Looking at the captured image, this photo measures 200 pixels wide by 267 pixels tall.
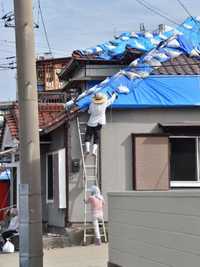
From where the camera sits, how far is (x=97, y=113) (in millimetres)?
18156

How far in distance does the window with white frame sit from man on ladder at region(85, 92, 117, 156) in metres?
2.25

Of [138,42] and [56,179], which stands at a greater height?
[138,42]

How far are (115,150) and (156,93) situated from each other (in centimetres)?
208

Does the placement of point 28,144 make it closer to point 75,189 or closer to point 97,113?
point 97,113

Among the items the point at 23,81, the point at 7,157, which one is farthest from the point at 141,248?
the point at 7,157

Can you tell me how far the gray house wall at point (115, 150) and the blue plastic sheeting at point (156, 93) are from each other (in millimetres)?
335

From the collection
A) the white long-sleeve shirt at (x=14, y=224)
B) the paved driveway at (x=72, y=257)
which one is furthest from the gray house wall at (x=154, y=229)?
the white long-sleeve shirt at (x=14, y=224)

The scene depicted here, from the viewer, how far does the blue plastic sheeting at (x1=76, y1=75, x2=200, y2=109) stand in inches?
738

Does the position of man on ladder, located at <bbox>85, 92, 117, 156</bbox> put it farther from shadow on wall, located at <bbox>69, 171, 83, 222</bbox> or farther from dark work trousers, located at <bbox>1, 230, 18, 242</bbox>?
dark work trousers, located at <bbox>1, 230, 18, 242</bbox>

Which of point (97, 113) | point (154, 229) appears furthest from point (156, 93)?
point (154, 229)

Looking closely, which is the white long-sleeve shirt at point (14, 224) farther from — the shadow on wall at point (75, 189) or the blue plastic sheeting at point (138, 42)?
the blue plastic sheeting at point (138, 42)

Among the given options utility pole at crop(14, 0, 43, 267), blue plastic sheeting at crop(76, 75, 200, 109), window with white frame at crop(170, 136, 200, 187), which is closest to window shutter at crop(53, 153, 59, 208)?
blue plastic sheeting at crop(76, 75, 200, 109)

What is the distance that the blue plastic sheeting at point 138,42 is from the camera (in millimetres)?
21578

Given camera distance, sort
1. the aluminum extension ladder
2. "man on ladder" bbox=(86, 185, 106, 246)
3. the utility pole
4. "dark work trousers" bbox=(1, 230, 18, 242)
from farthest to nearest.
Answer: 1. "dark work trousers" bbox=(1, 230, 18, 242)
2. the aluminum extension ladder
3. "man on ladder" bbox=(86, 185, 106, 246)
4. the utility pole
